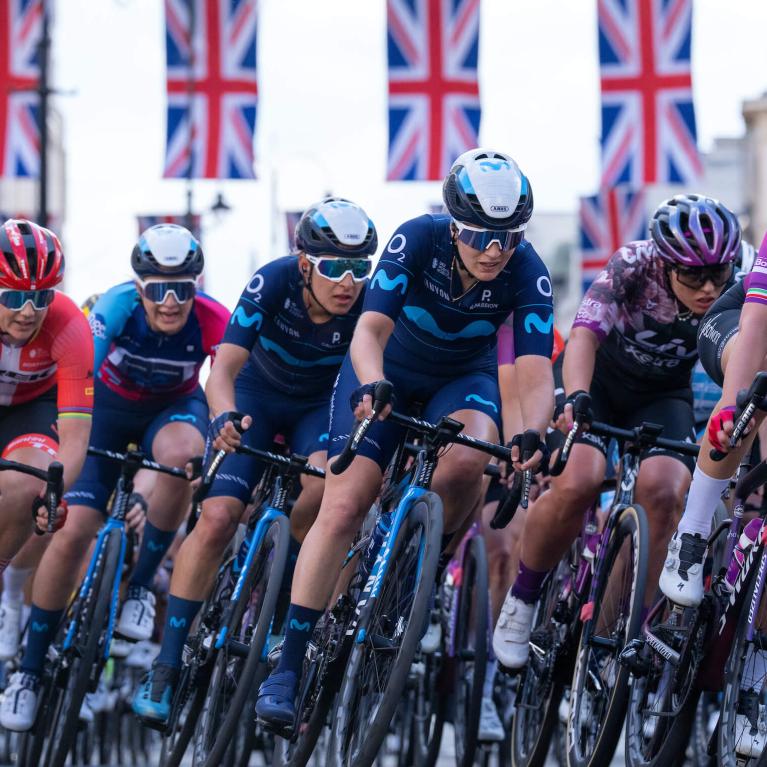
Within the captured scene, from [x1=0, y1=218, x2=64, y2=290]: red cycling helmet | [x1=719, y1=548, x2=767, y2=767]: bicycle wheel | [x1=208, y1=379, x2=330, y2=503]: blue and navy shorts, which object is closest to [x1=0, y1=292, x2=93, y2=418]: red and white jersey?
[x1=0, y1=218, x2=64, y2=290]: red cycling helmet

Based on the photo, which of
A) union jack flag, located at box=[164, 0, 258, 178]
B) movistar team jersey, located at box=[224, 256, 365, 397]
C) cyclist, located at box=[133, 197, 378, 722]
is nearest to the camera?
cyclist, located at box=[133, 197, 378, 722]

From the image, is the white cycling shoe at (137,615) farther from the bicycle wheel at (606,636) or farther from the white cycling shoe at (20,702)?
the bicycle wheel at (606,636)

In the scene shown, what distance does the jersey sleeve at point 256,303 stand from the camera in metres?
7.82

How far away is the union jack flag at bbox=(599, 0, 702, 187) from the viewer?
65.2 feet

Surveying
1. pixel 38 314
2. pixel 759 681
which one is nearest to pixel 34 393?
pixel 38 314

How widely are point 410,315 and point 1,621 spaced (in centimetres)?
369

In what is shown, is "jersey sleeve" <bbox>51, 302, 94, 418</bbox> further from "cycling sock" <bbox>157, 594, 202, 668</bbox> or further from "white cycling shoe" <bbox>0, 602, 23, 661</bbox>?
"white cycling shoe" <bbox>0, 602, 23, 661</bbox>

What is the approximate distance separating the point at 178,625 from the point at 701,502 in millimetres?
3193

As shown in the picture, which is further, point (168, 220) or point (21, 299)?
point (168, 220)

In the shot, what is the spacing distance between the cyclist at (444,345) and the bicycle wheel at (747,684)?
160cm

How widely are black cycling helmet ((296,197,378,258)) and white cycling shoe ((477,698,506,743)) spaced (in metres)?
2.36

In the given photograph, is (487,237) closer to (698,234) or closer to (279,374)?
(698,234)

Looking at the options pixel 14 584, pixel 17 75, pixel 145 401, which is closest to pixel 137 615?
pixel 14 584

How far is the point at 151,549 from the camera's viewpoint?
30.0 ft
